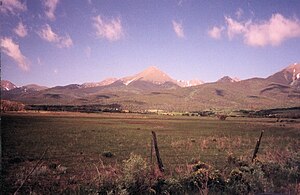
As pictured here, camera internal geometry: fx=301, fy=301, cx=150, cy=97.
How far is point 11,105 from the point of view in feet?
555

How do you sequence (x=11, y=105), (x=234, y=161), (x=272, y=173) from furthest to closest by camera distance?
(x=11, y=105) → (x=234, y=161) → (x=272, y=173)

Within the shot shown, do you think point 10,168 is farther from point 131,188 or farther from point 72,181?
point 131,188

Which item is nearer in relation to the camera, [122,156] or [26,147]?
[122,156]

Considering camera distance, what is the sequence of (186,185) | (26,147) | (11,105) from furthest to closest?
1. (11,105)
2. (26,147)
3. (186,185)

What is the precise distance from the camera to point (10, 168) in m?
22.0

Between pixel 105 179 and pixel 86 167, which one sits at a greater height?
pixel 105 179

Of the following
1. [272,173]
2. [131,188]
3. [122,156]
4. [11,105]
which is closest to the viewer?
[131,188]

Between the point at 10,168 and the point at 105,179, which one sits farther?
the point at 10,168

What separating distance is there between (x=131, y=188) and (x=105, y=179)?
45.7 inches

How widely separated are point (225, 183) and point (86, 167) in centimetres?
1281

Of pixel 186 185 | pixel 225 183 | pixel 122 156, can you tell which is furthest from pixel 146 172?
pixel 122 156

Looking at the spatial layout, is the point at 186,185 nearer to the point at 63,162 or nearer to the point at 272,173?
the point at 272,173

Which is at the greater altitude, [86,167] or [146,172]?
[146,172]

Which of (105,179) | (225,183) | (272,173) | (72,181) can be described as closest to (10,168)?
(72,181)
